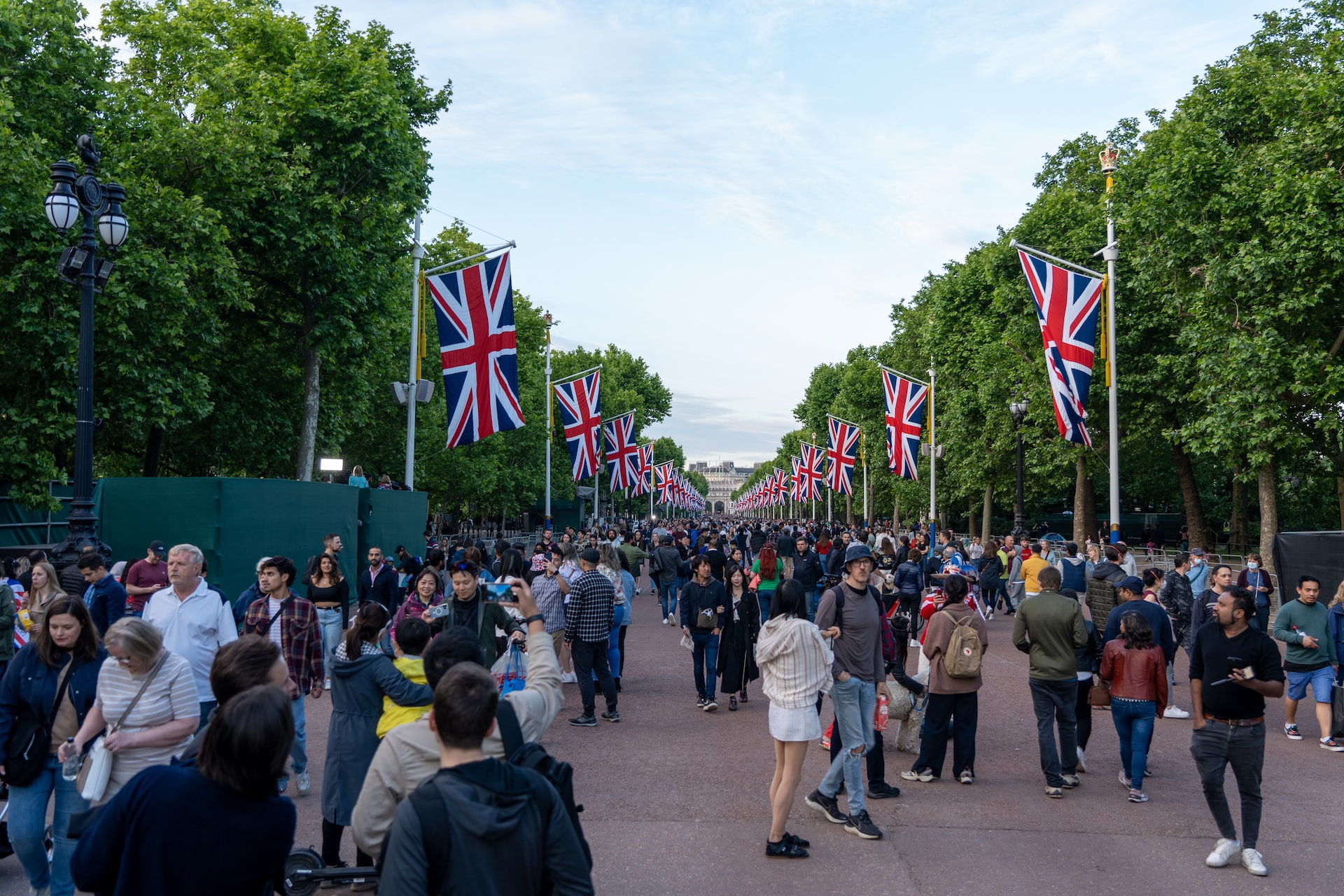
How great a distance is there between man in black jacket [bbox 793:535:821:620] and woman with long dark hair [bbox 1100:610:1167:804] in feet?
25.0

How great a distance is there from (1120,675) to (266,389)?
26.9 metres

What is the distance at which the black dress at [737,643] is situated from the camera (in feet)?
36.6

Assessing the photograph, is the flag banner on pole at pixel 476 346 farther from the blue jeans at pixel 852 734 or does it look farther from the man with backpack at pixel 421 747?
the man with backpack at pixel 421 747

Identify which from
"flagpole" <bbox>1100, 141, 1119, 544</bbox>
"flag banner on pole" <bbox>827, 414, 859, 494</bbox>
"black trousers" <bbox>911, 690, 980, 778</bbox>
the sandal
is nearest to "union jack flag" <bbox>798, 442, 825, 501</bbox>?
"flag banner on pole" <bbox>827, 414, 859, 494</bbox>

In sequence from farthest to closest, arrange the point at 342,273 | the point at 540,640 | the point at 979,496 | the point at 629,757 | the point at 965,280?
the point at 979,496, the point at 965,280, the point at 342,273, the point at 629,757, the point at 540,640

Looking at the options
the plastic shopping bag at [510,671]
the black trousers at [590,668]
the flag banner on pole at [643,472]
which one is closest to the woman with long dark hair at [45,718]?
the plastic shopping bag at [510,671]

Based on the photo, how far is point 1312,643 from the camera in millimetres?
9922

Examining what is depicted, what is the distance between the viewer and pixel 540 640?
4070 millimetres

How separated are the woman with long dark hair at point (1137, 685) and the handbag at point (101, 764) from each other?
6.58m

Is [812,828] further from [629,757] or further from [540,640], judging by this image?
[540,640]

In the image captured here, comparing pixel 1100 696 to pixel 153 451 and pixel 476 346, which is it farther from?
pixel 153 451

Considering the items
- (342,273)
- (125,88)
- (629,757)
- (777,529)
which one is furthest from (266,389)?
(629,757)

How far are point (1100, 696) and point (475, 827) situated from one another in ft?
21.8

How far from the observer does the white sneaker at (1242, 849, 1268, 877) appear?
6.11 metres
